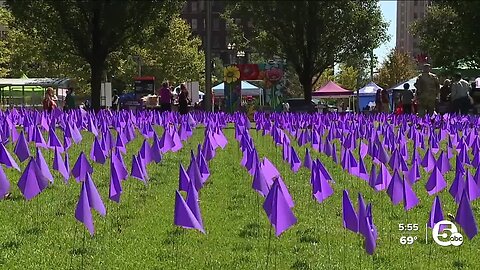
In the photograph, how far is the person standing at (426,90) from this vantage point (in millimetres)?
16844

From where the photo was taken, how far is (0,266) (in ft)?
14.6

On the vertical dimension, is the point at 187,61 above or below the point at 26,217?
above

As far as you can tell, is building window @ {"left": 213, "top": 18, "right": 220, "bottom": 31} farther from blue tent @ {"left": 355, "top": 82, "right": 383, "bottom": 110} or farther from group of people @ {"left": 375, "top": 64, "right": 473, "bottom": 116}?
group of people @ {"left": 375, "top": 64, "right": 473, "bottom": 116}

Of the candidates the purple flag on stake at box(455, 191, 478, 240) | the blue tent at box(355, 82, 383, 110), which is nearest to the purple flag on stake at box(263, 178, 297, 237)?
the purple flag on stake at box(455, 191, 478, 240)

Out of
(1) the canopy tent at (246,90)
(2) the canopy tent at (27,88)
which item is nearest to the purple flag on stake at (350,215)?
(1) the canopy tent at (246,90)

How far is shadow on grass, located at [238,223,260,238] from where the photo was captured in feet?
18.0

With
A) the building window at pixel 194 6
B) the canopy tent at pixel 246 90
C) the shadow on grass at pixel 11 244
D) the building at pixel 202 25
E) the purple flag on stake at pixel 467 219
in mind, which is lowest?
the shadow on grass at pixel 11 244

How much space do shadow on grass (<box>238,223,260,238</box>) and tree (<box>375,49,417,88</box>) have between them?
237ft

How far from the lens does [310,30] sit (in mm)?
33250

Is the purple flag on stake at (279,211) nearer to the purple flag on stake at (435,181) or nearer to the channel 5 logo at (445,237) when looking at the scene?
the channel 5 logo at (445,237)

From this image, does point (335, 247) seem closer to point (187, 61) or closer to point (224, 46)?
point (187, 61)

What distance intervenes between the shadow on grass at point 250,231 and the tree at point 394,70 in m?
72.1

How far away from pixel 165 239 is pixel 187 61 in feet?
183

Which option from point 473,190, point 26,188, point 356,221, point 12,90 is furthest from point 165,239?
point 12,90
